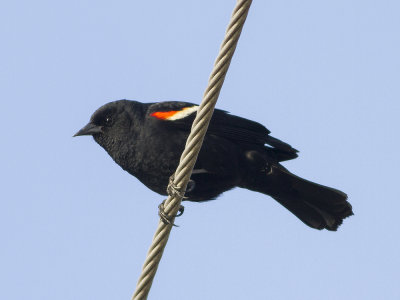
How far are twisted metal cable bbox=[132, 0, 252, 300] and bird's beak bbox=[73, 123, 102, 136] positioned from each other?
2.37 m

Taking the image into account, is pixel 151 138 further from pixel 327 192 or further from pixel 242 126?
pixel 327 192

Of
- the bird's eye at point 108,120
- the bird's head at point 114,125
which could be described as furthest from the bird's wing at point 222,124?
the bird's eye at point 108,120

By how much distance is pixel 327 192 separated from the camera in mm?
5871

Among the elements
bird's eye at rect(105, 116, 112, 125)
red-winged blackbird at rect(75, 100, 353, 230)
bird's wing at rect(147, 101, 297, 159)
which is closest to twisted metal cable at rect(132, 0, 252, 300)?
red-winged blackbird at rect(75, 100, 353, 230)

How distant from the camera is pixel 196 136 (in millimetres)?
3279

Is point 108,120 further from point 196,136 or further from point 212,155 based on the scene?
point 196,136

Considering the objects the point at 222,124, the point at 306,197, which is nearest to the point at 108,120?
the point at 222,124

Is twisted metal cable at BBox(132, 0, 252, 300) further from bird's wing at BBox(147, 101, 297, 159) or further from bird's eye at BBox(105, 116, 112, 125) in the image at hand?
bird's eye at BBox(105, 116, 112, 125)

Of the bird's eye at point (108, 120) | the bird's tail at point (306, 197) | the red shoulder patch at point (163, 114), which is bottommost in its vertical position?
the bird's tail at point (306, 197)

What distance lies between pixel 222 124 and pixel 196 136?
2.33 meters

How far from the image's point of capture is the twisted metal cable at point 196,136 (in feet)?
10.1

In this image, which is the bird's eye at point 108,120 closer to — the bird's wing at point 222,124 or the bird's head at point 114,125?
the bird's head at point 114,125

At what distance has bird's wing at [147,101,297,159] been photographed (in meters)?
5.47

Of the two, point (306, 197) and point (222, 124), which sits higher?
point (222, 124)
